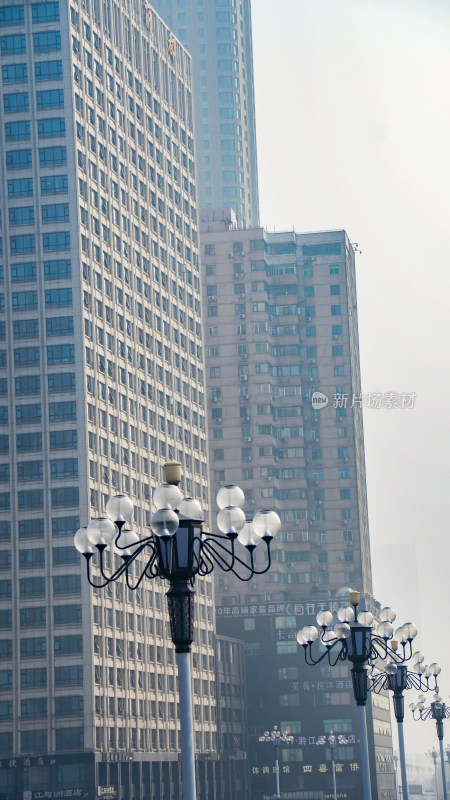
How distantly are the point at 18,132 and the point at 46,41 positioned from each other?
25.9 ft

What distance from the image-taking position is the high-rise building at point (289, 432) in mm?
173125

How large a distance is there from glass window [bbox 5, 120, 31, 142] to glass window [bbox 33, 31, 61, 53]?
20.1 ft

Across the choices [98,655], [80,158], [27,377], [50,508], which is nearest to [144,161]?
[80,158]

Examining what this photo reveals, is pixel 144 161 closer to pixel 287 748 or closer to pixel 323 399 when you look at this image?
pixel 323 399

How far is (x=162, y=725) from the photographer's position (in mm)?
130875

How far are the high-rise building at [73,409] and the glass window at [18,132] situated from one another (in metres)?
0.08

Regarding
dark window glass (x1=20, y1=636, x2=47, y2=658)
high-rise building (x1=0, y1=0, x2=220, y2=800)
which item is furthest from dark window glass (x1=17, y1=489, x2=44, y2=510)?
dark window glass (x1=20, y1=636, x2=47, y2=658)

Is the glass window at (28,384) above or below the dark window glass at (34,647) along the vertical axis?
above

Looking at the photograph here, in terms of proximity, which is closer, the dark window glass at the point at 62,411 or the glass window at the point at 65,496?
the glass window at the point at 65,496

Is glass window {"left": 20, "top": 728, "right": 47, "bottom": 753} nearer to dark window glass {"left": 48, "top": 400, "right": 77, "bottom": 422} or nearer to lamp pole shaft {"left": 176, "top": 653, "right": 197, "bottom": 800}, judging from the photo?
dark window glass {"left": 48, "top": 400, "right": 77, "bottom": 422}

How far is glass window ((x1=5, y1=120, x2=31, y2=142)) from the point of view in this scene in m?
121

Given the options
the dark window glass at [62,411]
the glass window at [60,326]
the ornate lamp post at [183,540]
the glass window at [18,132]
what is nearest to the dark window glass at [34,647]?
the dark window glass at [62,411]

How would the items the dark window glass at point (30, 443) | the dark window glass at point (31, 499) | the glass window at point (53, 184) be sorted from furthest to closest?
1. the glass window at point (53, 184)
2. the dark window glass at point (30, 443)
3. the dark window glass at point (31, 499)

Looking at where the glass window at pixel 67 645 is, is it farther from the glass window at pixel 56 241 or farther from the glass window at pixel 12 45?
the glass window at pixel 12 45
